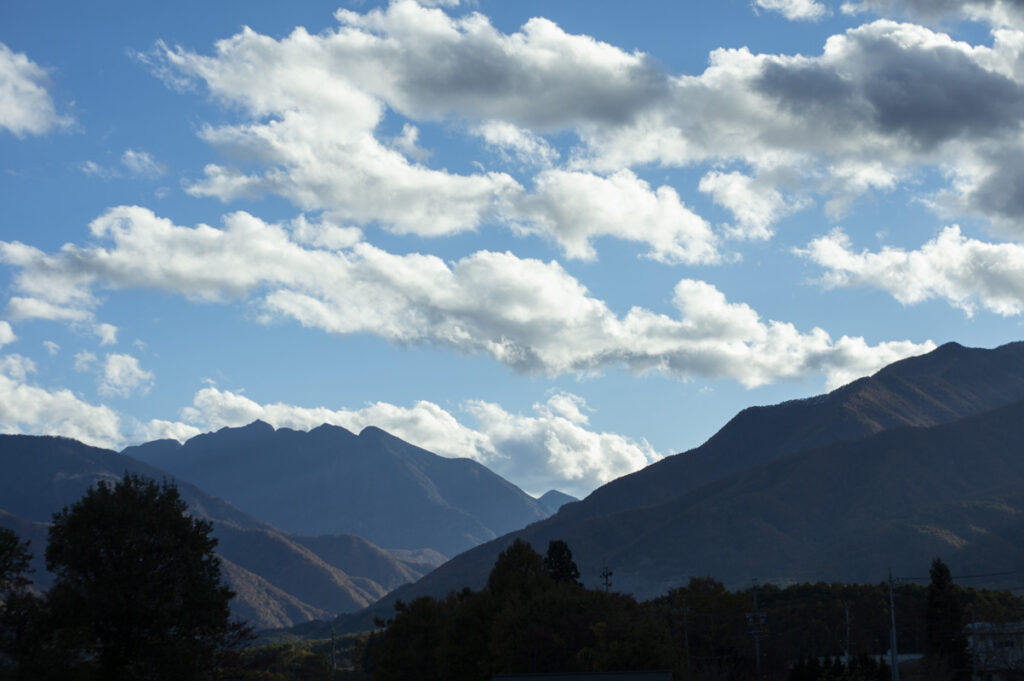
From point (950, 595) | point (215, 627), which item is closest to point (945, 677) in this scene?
point (950, 595)

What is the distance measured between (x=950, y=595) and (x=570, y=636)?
41898 mm

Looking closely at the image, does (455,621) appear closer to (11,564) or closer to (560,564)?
(560,564)

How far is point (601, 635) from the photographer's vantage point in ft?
278

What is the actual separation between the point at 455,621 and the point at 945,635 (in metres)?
46.4

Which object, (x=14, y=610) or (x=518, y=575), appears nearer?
(x=14, y=610)

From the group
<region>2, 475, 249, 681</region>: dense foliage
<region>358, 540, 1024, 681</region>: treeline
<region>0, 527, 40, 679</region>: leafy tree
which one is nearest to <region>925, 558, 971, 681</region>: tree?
<region>358, 540, 1024, 681</region>: treeline

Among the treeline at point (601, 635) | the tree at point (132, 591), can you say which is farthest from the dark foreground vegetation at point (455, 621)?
the treeline at point (601, 635)

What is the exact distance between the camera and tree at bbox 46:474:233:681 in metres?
50.5

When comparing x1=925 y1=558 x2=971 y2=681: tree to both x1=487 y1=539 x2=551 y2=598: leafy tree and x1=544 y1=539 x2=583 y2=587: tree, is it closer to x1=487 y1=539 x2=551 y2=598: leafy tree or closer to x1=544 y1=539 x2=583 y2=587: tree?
x1=544 y1=539 x2=583 y2=587: tree

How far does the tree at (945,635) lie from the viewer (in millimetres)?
99181

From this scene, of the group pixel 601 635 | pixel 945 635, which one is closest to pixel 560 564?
pixel 601 635

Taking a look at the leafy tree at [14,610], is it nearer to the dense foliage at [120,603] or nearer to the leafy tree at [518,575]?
the dense foliage at [120,603]

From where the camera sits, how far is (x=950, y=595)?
10738 centimetres

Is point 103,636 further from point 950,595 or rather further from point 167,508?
point 950,595
